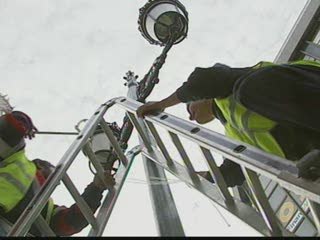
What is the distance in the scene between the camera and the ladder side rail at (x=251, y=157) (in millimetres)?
1568

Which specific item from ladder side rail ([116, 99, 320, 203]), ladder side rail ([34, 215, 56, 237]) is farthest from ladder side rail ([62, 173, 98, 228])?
ladder side rail ([116, 99, 320, 203])

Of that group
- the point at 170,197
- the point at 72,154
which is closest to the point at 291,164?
the point at 170,197

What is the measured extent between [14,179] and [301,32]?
24.9ft

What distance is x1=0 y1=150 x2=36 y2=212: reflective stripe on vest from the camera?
10.4 ft

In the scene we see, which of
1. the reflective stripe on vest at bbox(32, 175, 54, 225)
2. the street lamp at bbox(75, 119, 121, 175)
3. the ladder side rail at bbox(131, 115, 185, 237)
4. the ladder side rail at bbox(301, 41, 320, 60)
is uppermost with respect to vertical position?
the ladder side rail at bbox(301, 41, 320, 60)

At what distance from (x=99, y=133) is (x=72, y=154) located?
0.83 m

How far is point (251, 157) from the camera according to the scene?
1.91 m

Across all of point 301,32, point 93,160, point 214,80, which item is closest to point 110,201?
point 93,160

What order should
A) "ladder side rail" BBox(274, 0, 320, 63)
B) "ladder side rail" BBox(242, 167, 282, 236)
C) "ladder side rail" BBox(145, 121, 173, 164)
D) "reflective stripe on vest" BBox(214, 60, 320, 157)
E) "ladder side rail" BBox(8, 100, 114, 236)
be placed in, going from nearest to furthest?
"ladder side rail" BBox(242, 167, 282, 236) → "reflective stripe on vest" BBox(214, 60, 320, 157) → "ladder side rail" BBox(8, 100, 114, 236) → "ladder side rail" BBox(145, 121, 173, 164) → "ladder side rail" BBox(274, 0, 320, 63)

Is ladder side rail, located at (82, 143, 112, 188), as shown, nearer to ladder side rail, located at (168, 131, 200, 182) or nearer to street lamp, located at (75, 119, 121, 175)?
street lamp, located at (75, 119, 121, 175)

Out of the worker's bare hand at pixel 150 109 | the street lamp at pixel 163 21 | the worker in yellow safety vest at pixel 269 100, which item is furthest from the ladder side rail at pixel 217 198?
the street lamp at pixel 163 21

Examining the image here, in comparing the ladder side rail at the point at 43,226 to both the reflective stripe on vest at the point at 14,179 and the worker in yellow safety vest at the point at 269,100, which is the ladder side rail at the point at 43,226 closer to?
the reflective stripe on vest at the point at 14,179

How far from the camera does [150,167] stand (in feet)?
12.8

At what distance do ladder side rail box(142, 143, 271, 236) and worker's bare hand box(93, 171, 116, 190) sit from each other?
1.27ft
